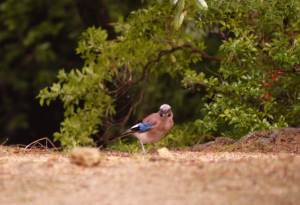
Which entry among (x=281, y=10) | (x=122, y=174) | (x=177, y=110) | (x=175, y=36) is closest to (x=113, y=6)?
(x=177, y=110)

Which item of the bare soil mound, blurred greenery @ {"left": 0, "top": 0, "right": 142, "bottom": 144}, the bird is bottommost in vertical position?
the bare soil mound

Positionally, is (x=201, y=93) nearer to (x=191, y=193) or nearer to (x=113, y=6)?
(x=113, y=6)

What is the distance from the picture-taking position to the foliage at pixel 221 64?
4.07 m

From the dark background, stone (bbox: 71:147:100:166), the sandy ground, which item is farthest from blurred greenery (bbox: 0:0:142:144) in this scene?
the sandy ground

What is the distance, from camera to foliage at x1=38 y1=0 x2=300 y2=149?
4.07 metres

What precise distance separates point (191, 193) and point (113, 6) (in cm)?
689

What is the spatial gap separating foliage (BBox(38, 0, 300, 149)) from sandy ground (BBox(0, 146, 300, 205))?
1.55 m

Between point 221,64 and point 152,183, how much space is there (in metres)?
2.72

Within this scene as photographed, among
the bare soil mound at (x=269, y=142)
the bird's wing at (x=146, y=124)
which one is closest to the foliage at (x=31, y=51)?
the bird's wing at (x=146, y=124)

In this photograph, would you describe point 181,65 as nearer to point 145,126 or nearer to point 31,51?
point 145,126

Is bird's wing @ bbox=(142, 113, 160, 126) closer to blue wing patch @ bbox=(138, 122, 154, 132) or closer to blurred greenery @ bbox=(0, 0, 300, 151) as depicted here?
blue wing patch @ bbox=(138, 122, 154, 132)

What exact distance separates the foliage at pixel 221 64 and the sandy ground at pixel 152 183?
1.55 metres

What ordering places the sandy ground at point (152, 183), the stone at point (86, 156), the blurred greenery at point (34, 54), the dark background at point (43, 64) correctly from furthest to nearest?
the blurred greenery at point (34, 54), the dark background at point (43, 64), the stone at point (86, 156), the sandy ground at point (152, 183)

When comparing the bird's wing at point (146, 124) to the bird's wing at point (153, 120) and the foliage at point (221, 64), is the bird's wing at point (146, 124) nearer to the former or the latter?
the bird's wing at point (153, 120)
